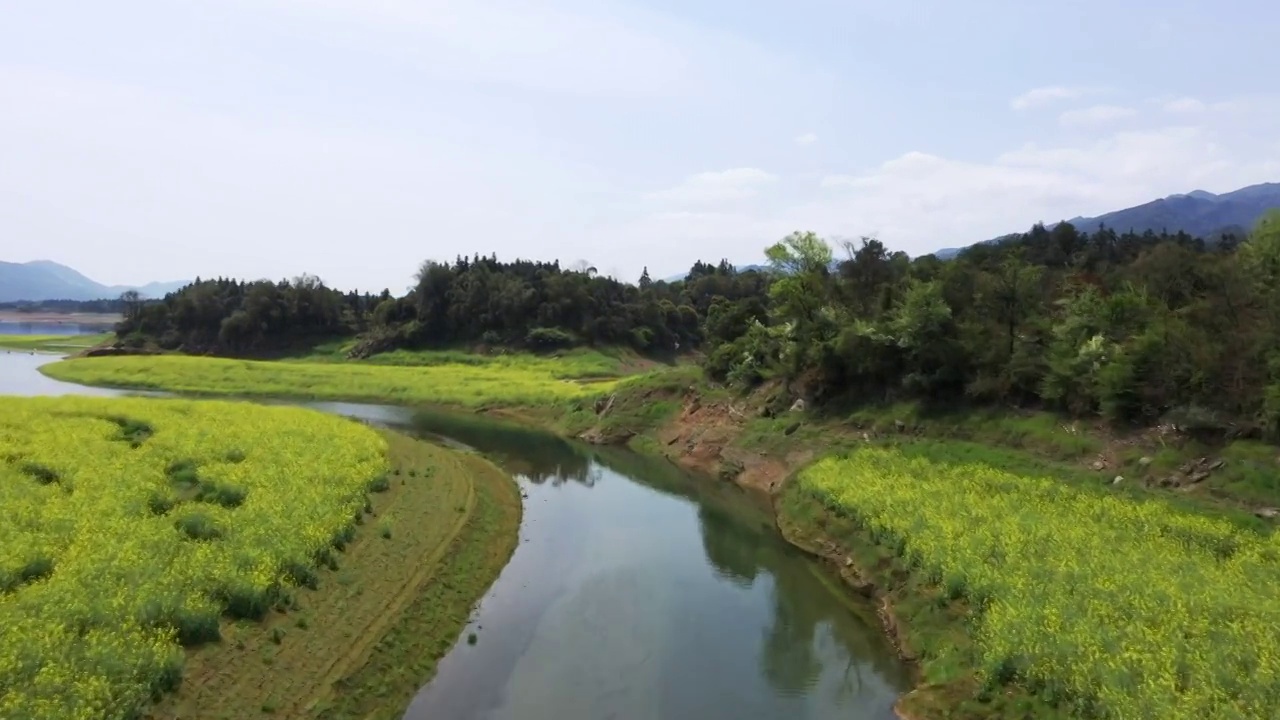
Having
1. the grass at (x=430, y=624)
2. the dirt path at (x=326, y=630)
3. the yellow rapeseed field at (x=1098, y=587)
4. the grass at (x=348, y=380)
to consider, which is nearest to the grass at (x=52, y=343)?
the grass at (x=348, y=380)

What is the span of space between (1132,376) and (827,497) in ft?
39.7

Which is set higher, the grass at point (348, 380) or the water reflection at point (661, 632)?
the grass at point (348, 380)

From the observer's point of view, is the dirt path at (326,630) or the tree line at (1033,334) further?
the tree line at (1033,334)

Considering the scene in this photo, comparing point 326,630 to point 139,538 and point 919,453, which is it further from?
point 919,453

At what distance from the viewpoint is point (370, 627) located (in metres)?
21.2

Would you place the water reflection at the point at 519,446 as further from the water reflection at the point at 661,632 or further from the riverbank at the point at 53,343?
the riverbank at the point at 53,343

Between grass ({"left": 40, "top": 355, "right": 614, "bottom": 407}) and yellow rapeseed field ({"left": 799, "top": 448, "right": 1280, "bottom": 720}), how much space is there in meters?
41.6

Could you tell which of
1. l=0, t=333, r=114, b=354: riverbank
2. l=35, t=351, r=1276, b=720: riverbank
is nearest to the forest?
l=35, t=351, r=1276, b=720: riverbank

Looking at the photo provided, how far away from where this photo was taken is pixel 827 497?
33844mm

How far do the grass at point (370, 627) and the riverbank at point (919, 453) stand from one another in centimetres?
1164

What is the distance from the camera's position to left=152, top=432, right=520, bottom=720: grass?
56.0 ft

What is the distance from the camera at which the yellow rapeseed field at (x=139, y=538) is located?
1488 centimetres

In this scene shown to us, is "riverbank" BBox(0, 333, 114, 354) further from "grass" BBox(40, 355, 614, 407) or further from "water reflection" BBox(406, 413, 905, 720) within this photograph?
"water reflection" BBox(406, 413, 905, 720)

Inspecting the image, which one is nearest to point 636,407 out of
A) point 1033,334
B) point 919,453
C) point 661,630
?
point 919,453
